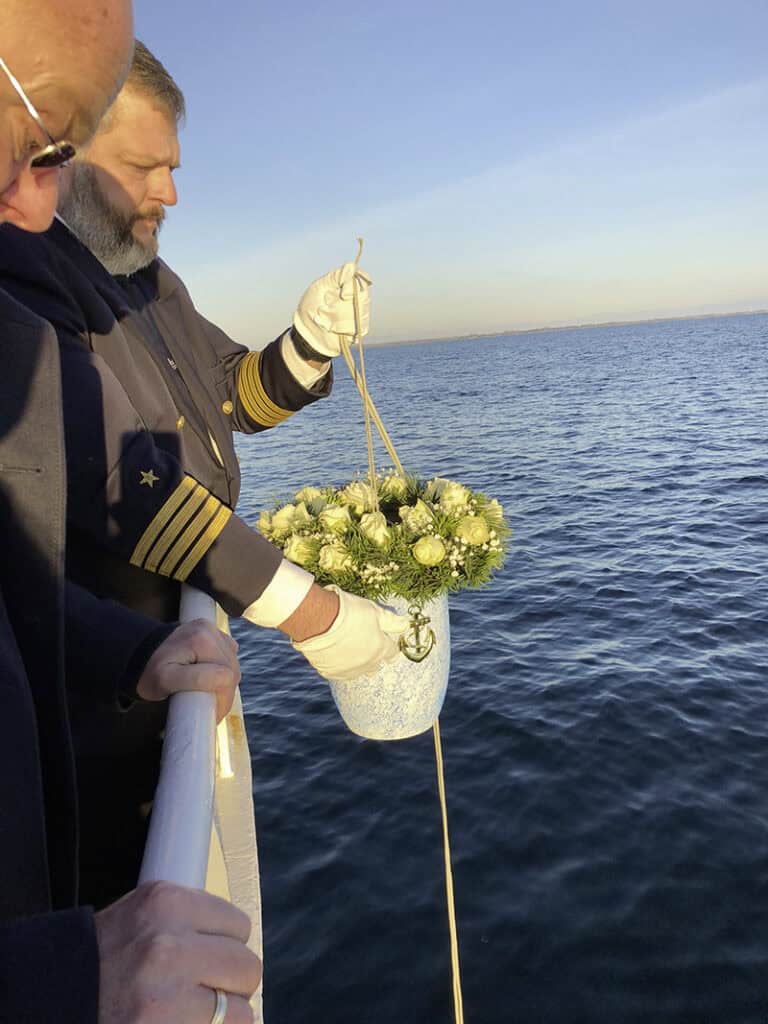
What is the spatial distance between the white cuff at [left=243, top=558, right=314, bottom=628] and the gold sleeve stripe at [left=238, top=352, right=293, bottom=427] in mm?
1674

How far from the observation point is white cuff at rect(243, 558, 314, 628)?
6.37 feet

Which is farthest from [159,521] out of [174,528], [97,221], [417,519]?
[417,519]

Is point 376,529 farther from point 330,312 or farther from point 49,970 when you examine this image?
point 49,970

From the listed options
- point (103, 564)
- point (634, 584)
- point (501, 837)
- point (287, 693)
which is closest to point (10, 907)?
point (103, 564)

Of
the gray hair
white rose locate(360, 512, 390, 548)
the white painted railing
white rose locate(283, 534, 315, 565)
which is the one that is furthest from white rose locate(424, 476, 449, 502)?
the white painted railing

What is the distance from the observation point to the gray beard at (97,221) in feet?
7.80

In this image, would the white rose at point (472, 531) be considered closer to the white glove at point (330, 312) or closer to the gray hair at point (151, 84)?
the white glove at point (330, 312)

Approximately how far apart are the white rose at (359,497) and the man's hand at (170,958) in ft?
9.07

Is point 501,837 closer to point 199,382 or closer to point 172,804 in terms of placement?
point 199,382

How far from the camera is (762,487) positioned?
16703 millimetres

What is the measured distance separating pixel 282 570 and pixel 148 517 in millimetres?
436

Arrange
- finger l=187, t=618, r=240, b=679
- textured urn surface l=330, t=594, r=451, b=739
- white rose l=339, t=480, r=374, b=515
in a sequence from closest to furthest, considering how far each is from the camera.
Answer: finger l=187, t=618, r=240, b=679, textured urn surface l=330, t=594, r=451, b=739, white rose l=339, t=480, r=374, b=515

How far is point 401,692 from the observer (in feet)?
11.1

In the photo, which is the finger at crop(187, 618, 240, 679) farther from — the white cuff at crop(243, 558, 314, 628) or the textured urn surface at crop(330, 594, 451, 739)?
the textured urn surface at crop(330, 594, 451, 739)
